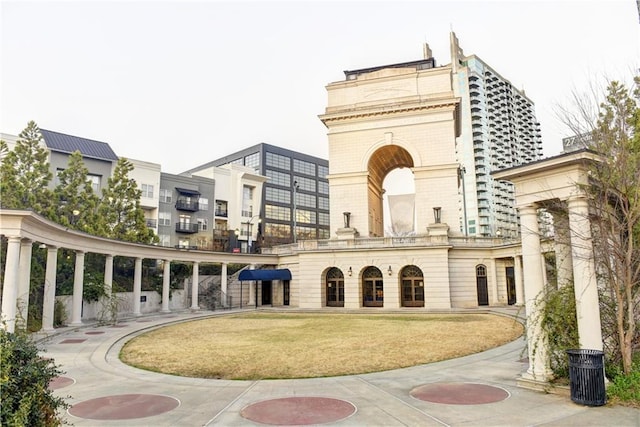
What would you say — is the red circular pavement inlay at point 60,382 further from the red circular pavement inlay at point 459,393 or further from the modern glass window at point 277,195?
the modern glass window at point 277,195

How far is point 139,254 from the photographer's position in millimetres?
33750

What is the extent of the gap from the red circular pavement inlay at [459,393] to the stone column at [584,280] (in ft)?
7.91

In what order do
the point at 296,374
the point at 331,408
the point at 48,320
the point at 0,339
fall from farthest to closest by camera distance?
the point at 48,320 < the point at 296,374 < the point at 331,408 < the point at 0,339

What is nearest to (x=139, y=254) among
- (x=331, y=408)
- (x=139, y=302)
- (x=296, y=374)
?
(x=139, y=302)

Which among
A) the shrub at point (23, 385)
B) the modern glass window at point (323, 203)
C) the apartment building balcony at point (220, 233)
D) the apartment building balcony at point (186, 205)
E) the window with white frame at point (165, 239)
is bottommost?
the shrub at point (23, 385)

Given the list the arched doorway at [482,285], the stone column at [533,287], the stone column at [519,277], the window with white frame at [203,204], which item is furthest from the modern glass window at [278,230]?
the stone column at [533,287]

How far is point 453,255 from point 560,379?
91.5 ft

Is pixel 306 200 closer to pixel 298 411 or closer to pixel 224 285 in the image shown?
pixel 224 285

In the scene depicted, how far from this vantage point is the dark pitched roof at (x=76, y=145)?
158ft

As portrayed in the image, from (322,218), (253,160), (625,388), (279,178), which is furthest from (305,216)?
(625,388)

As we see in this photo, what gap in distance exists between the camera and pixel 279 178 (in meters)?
86.6

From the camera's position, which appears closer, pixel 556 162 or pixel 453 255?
pixel 556 162

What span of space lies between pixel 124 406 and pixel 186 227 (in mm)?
51389

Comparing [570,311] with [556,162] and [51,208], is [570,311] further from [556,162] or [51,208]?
[51,208]
